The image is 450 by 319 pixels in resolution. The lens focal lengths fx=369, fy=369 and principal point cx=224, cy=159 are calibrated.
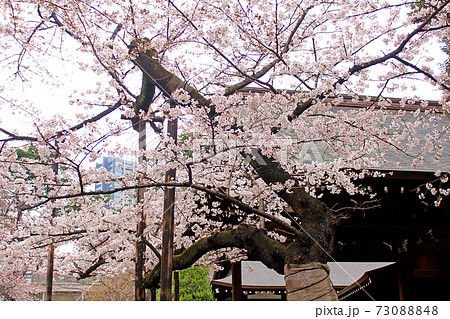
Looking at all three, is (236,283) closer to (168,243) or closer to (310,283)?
(168,243)

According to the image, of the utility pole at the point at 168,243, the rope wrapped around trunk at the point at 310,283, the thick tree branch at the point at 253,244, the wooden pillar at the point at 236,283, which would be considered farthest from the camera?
the wooden pillar at the point at 236,283

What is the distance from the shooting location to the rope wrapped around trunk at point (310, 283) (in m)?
3.16

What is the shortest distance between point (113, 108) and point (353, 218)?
13.6 feet

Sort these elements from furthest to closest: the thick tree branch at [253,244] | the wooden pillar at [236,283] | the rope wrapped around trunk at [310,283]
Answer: the wooden pillar at [236,283] → the thick tree branch at [253,244] → the rope wrapped around trunk at [310,283]

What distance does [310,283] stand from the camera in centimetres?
317

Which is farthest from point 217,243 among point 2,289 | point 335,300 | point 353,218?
point 2,289

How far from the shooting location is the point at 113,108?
4.82 meters

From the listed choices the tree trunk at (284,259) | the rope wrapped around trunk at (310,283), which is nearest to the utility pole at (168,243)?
the tree trunk at (284,259)

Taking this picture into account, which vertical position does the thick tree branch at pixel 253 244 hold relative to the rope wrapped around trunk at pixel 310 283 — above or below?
above

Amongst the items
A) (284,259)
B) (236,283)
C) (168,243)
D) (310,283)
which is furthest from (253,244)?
(236,283)

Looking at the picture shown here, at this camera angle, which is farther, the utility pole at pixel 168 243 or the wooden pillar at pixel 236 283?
the wooden pillar at pixel 236 283

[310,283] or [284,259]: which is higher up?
[284,259]

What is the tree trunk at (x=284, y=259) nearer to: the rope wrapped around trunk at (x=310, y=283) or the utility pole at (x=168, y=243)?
the rope wrapped around trunk at (x=310, y=283)
